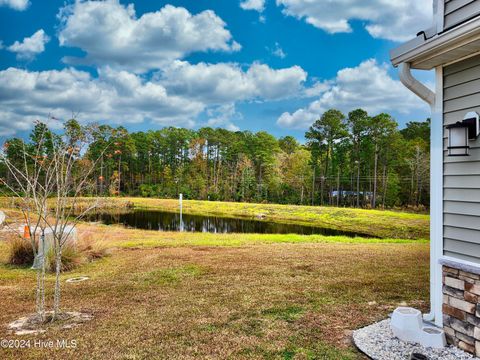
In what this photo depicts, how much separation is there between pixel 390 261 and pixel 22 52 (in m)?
16.3

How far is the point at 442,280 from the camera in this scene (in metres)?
3.07

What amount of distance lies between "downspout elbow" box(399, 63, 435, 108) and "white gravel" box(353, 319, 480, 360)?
2.12 metres

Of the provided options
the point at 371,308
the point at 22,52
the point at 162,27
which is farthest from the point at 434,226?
the point at 22,52

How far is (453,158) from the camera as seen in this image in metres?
2.93

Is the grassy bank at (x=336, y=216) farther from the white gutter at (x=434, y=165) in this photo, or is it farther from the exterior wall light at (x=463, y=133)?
the exterior wall light at (x=463, y=133)

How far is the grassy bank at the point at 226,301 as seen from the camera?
3.02 metres

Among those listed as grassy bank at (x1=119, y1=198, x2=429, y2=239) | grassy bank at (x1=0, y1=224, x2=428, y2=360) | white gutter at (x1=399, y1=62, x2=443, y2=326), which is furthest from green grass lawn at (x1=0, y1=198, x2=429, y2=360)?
grassy bank at (x1=119, y1=198, x2=429, y2=239)

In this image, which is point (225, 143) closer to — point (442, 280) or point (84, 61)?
point (84, 61)

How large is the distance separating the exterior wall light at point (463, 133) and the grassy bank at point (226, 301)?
191cm

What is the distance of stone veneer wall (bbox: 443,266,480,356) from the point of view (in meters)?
2.74

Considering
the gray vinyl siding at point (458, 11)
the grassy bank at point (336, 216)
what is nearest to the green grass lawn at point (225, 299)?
the gray vinyl siding at point (458, 11)

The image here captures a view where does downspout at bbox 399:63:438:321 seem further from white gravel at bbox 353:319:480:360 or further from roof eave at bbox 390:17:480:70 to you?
white gravel at bbox 353:319:480:360

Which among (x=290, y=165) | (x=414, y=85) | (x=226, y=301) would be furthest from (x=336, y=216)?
(x=414, y=85)

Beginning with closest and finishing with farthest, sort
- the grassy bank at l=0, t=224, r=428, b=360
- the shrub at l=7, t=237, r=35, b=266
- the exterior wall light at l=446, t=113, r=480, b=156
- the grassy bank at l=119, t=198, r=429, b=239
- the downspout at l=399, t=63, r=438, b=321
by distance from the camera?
the exterior wall light at l=446, t=113, r=480, b=156, the grassy bank at l=0, t=224, r=428, b=360, the downspout at l=399, t=63, r=438, b=321, the shrub at l=7, t=237, r=35, b=266, the grassy bank at l=119, t=198, r=429, b=239
